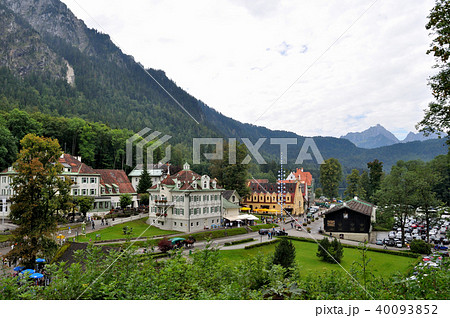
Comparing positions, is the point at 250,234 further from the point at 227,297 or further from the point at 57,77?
the point at 57,77

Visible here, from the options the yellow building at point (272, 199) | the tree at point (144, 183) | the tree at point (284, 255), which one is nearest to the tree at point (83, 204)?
the tree at point (144, 183)

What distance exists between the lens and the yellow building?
168 ft

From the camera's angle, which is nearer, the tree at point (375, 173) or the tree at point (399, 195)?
the tree at point (399, 195)

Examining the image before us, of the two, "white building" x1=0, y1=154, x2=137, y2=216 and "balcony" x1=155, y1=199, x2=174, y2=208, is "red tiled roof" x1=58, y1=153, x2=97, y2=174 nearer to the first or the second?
"white building" x1=0, y1=154, x2=137, y2=216

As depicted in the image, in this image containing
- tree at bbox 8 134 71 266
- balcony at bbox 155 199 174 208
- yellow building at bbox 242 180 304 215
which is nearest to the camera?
tree at bbox 8 134 71 266

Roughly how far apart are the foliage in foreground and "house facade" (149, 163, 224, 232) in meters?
23.4

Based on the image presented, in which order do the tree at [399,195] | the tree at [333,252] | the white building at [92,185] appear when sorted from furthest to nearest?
the white building at [92,185]
the tree at [399,195]
the tree at [333,252]

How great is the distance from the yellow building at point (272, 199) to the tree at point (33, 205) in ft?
111

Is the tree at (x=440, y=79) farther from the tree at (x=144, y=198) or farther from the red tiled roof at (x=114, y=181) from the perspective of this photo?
the red tiled roof at (x=114, y=181)

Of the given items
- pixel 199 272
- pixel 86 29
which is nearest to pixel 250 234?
pixel 199 272

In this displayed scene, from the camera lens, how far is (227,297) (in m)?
4.74

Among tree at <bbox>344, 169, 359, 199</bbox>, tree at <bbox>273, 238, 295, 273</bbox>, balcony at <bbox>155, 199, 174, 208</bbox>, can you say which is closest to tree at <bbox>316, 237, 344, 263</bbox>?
tree at <bbox>273, 238, 295, 273</bbox>

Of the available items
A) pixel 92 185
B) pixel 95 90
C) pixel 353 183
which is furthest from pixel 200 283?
pixel 95 90

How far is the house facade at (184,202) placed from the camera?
31188mm
